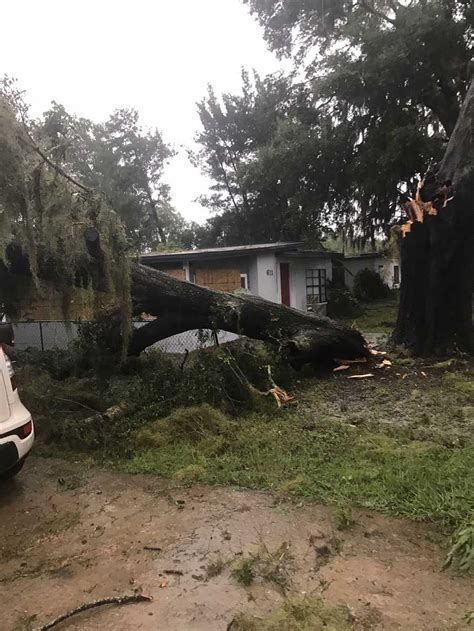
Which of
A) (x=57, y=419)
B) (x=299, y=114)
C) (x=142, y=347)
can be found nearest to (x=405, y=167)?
(x=299, y=114)

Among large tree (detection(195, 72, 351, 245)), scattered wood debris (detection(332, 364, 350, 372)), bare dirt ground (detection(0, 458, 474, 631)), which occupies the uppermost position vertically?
large tree (detection(195, 72, 351, 245))

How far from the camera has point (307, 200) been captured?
19.9m

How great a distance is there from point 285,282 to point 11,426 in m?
15.4

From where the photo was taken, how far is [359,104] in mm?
17094

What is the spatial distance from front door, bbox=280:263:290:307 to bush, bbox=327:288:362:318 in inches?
103

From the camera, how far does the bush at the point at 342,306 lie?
2025 centimetres

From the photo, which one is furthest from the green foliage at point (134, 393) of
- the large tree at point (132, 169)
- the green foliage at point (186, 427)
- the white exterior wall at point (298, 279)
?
the large tree at point (132, 169)

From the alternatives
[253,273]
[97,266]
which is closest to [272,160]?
[253,273]

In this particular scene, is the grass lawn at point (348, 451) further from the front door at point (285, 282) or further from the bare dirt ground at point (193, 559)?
the front door at point (285, 282)

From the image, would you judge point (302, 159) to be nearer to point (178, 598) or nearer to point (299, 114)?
point (299, 114)

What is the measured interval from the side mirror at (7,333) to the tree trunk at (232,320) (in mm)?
4440

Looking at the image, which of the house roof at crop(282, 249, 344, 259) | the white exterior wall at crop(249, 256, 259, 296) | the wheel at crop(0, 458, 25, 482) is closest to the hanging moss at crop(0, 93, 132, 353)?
the wheel at crop(0, 458, 25, 482)

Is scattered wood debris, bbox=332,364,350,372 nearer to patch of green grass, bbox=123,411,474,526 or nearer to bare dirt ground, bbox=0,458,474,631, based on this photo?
patch of green grass, bbox=123,411,474,526

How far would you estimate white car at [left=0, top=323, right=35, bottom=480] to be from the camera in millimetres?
3684
